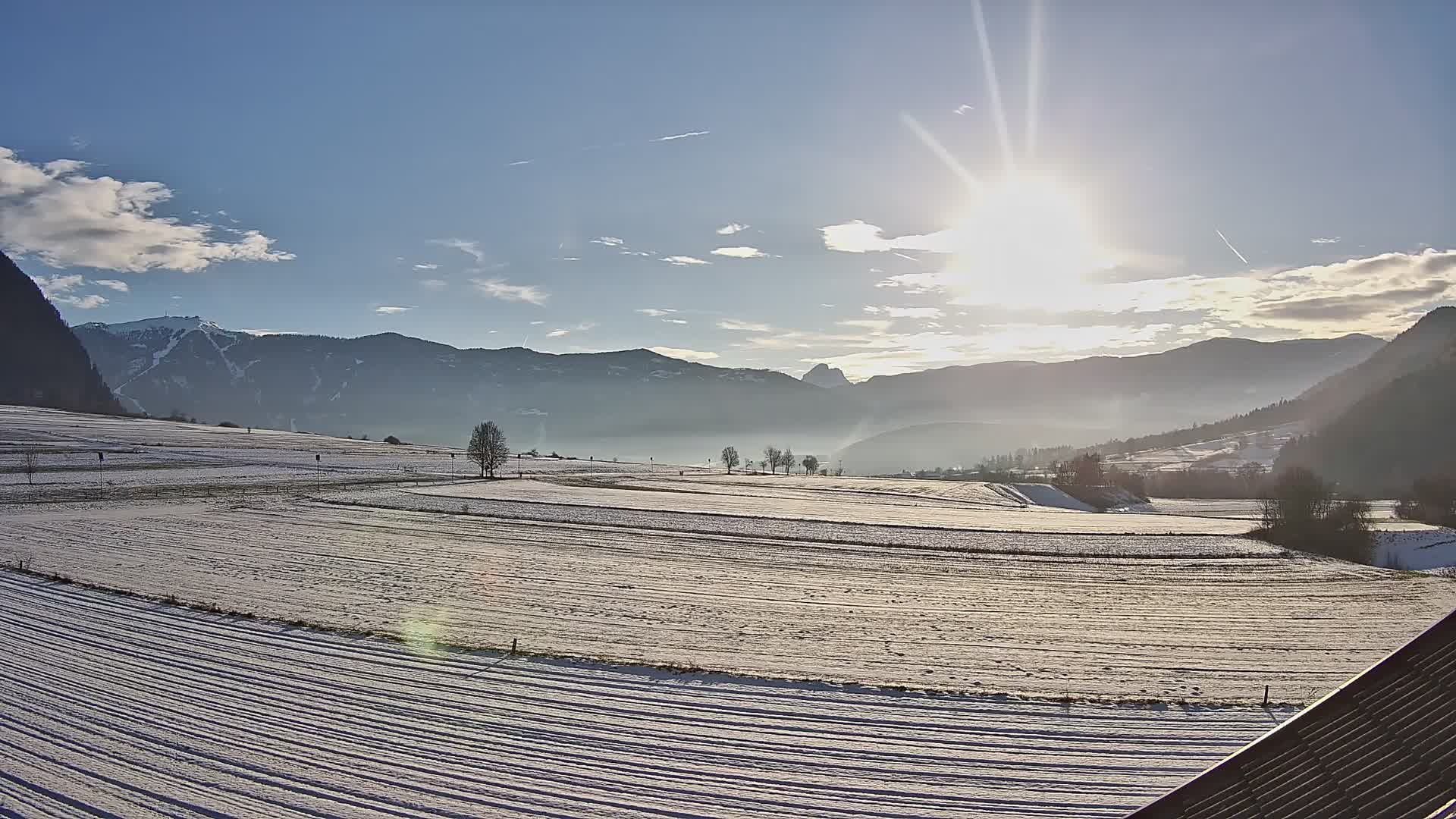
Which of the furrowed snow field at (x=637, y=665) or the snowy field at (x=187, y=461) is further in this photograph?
the snowy field at (x=187, y=461)

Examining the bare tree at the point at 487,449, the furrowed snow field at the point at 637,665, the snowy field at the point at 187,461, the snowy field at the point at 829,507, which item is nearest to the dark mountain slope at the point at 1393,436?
the snowy field at the point at 829,507

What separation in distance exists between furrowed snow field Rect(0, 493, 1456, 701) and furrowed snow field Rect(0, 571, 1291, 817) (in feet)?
7.21

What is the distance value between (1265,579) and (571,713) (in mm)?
35888

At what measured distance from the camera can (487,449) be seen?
3674 inches

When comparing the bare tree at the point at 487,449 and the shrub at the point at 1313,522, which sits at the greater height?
the bare tree at the point at 487,449

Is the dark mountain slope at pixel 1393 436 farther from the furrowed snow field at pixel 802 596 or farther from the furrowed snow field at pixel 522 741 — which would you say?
the furrowed snow field at pixel 522 741

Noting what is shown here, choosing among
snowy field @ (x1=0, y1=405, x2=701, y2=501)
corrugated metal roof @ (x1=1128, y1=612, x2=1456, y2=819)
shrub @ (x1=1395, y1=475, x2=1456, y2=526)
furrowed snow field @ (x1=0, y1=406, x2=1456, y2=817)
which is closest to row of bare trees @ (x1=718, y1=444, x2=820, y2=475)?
snowy field @ (x1=0, y1=405, x2=701, y2=501)

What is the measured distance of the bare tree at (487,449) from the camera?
92.8m

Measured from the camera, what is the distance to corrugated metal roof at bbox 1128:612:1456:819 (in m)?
4.56

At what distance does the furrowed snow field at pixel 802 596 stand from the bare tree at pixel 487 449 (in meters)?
43.2

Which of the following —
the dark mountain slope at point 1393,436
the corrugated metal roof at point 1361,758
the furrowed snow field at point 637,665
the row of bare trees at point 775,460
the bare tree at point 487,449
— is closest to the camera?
the corrugated metal roof at point 1361,758

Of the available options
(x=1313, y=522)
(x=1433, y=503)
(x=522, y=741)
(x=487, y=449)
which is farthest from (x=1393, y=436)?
(x=522, y=741)

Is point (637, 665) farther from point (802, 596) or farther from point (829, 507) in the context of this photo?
point (829, 507)

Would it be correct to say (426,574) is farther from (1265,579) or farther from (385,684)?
(1265,579)
